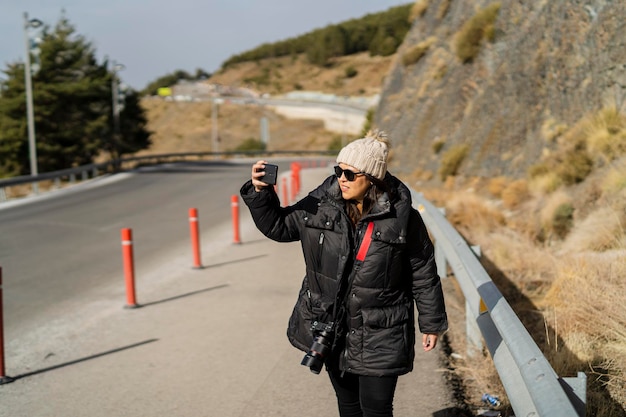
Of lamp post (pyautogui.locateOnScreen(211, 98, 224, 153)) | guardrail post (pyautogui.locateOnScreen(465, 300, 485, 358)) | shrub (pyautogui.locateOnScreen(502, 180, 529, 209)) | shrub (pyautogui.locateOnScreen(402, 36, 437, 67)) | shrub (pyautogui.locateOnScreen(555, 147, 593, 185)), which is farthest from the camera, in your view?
lamp post (pyautogui.locateOnScreen(211, 98, 224, 153))

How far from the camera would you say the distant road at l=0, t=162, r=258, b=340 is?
1087cm

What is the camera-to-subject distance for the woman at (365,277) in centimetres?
390

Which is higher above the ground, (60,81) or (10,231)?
(60,81)

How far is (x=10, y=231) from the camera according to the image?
17797 mm

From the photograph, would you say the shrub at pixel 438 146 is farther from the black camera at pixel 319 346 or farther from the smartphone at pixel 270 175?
the black camera at pixel 319 346

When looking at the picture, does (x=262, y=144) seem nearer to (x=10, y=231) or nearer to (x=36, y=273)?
(x=10, y=231)

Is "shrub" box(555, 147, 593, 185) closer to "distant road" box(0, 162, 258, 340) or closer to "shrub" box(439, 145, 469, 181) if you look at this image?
"distant road" box(0, 162, 258, 340)

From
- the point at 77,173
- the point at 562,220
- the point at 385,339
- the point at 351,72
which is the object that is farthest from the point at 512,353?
the point at 351,72

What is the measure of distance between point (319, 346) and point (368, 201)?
77cm

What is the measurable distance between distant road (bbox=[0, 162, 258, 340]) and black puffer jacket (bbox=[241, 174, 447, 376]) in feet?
17.9

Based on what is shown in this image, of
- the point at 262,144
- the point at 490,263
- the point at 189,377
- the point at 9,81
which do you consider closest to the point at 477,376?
the point at 189,377

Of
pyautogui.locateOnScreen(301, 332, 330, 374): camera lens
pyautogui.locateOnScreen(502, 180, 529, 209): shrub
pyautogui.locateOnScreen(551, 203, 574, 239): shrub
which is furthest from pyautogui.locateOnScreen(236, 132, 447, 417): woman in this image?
pyautogui.locateOnScreen(502, 180, 529, 209): shrub

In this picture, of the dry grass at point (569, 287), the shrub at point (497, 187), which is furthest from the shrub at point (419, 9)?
the dry grass at point (569, 287)

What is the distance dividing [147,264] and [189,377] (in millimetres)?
6660
